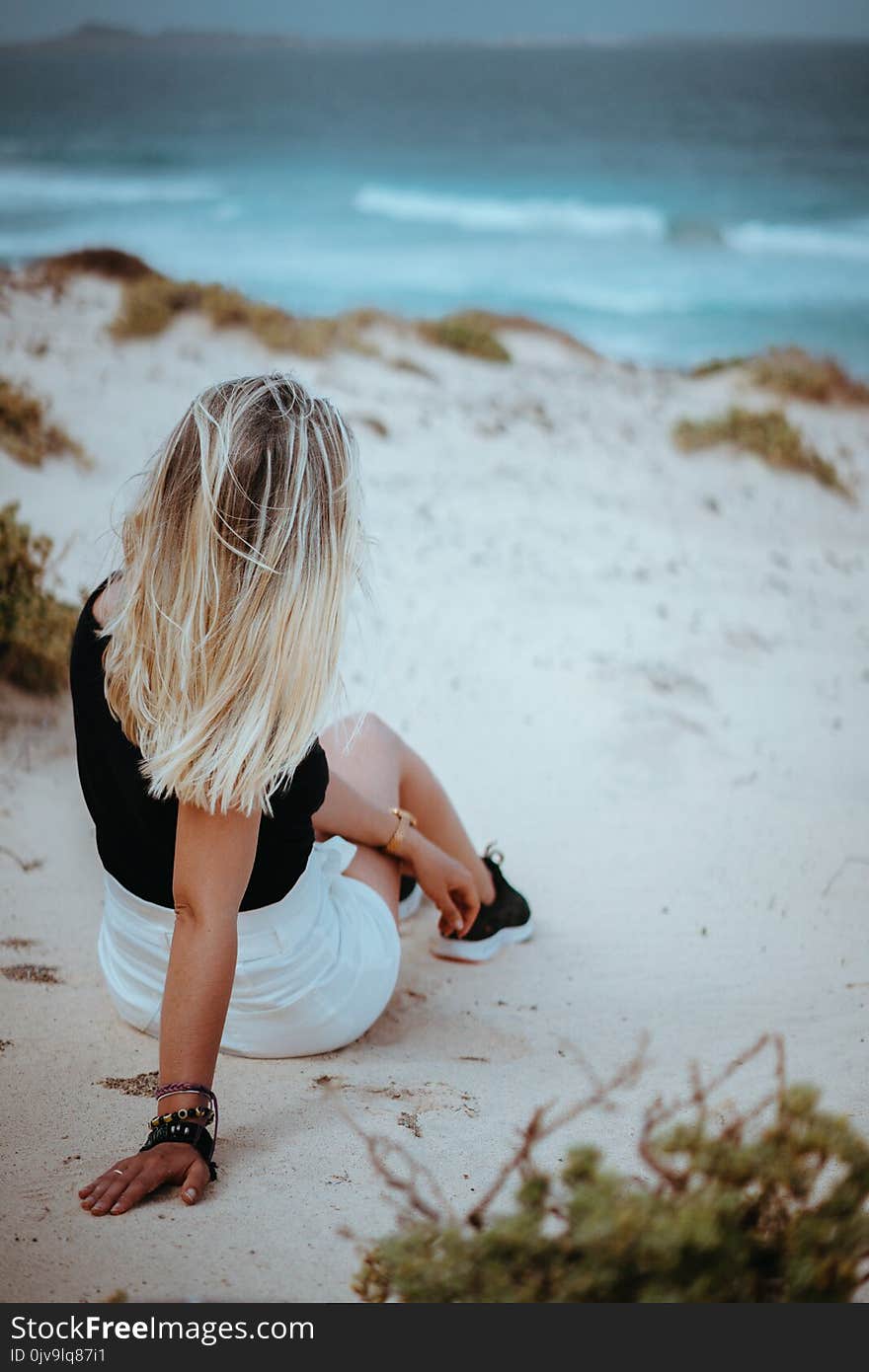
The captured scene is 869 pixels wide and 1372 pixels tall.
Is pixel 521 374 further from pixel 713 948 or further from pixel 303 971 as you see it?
pixel 303 971

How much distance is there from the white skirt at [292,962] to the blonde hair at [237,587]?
14.2 inches

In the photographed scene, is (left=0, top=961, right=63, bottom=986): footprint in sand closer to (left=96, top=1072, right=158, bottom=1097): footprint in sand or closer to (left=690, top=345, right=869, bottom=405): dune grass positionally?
(left=96, top=1072, right=158, bottom=1097): footprint in sand

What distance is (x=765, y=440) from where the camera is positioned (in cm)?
716

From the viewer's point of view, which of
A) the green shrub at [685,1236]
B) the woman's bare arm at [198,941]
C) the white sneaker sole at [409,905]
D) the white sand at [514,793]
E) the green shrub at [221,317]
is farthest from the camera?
the green shrub at [221,317]

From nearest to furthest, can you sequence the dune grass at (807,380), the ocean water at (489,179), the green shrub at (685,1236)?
1. the green shrub at (685,1236)
2. the dune grass at (807,380)
3. the ocean water at (489,179)

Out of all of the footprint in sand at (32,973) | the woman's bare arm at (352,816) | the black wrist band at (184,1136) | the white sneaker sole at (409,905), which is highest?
the woman's bare arm at (352,816)

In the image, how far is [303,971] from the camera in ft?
6.67

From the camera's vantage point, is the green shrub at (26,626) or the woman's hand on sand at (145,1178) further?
the green shrub at (26,626)

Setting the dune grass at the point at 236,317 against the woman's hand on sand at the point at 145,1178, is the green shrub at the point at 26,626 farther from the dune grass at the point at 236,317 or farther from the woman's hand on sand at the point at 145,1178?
the dune grass at the point at 236,317

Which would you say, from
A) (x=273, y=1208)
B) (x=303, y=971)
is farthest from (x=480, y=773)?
(x=273, y=1208)

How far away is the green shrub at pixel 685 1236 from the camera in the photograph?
1.19m

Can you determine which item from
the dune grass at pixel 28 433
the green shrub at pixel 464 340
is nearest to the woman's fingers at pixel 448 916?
the dune grass at pixel 28 433

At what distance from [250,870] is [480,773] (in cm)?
204

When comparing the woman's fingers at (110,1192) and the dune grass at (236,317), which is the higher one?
the dune grass at (236,317)
